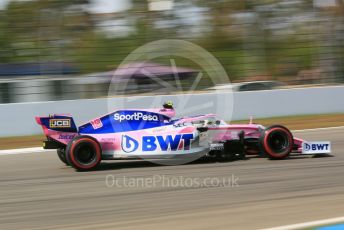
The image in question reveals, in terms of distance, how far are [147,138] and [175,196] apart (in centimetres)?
181

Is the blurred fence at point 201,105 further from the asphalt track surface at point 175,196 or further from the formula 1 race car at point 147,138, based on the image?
the asphalt track surface at point 175,196

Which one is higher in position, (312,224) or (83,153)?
(83,153)

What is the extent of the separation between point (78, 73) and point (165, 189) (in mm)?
9501

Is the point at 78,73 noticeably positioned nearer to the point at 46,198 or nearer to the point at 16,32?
the point at 16,32

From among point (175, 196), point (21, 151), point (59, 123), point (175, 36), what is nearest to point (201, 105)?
point (175, 36)

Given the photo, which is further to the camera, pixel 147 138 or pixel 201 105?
pixel 201 105

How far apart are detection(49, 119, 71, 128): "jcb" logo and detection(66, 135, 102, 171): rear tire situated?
387 millimetres

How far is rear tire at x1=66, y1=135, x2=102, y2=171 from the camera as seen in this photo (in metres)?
7.93

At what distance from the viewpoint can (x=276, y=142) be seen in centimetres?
855

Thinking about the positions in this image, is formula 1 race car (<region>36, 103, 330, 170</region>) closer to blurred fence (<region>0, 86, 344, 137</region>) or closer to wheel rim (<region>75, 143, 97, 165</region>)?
wheel rim (<region>75, 143, 97, 165</region>)
